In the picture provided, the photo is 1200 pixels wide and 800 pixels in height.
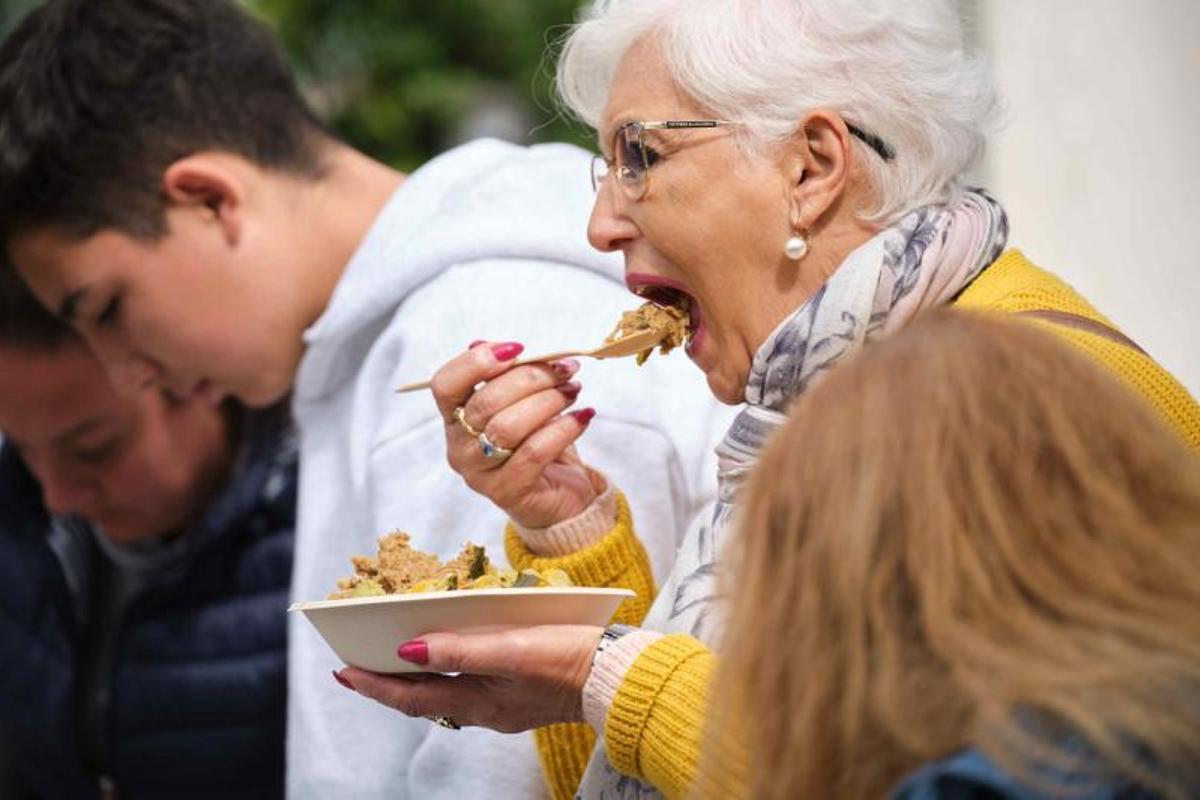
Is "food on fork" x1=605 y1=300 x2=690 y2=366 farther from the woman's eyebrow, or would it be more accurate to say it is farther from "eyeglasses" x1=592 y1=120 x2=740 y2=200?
the woman's eyebrow

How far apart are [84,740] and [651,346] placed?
169 centimetres

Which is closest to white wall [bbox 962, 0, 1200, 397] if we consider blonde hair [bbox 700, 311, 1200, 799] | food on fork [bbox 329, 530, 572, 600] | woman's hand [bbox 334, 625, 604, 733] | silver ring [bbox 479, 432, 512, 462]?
silver ring [bbox 479, 432, 512, 462]

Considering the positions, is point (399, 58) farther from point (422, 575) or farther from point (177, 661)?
point (422, 575)

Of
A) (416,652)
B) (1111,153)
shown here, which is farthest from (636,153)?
(1111,153)

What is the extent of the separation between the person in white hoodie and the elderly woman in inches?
Answer: 18.8

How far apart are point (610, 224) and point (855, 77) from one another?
0.34 m

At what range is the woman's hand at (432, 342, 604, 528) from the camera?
2209mm

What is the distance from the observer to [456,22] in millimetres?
6367

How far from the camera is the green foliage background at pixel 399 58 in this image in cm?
616

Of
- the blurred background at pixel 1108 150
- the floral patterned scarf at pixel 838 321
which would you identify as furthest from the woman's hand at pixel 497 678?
the blurred background at pixel 1108 150

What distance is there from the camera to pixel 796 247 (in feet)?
6.56

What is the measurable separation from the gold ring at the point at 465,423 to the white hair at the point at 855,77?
0.49 m

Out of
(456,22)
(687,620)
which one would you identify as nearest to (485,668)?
(687,620)

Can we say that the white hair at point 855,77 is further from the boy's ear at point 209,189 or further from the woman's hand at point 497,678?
the boy's ear at point 209,189
